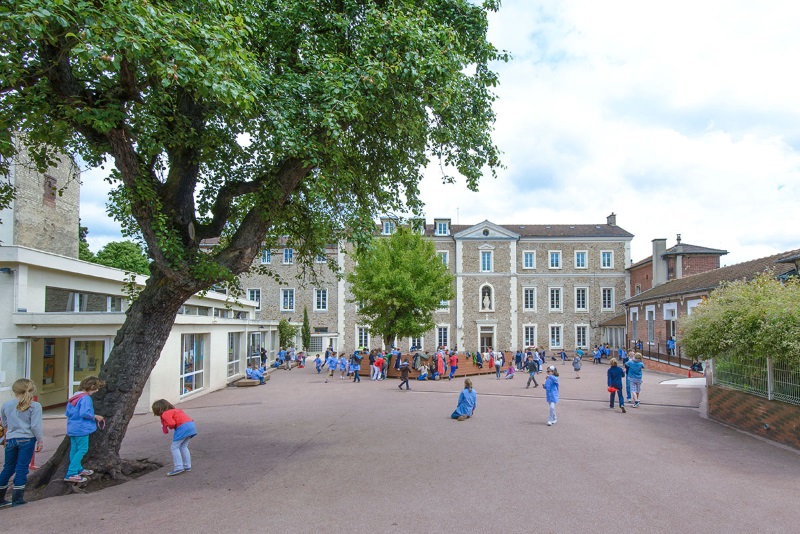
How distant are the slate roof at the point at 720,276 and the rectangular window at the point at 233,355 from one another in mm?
20035

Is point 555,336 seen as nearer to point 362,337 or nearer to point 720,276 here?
point 362,337

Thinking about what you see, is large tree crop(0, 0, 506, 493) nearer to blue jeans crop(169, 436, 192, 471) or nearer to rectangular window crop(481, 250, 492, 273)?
blue jeans crop(169, 436, 192, 471)

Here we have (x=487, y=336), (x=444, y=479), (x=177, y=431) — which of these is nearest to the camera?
(x=444, y=479)

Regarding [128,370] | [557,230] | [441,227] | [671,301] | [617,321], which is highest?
[441,227]

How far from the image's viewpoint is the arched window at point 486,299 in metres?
42.7

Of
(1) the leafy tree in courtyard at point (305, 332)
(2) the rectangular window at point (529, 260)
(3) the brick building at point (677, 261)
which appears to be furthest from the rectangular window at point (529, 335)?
(1) the leafy tree in courtyard at point (305, 332)

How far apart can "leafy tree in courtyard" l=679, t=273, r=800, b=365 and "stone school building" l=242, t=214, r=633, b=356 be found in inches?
1118

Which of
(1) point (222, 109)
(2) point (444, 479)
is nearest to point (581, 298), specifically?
(2) point (444, 479)

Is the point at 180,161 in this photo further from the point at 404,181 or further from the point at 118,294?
the point at 118,294

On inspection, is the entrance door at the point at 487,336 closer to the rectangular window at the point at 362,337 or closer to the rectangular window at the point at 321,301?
the rectangular window at the point at 362,337

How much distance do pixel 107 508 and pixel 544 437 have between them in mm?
7848

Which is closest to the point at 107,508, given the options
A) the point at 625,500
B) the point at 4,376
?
the point at 625,500

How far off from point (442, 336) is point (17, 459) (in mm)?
37162

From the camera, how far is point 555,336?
139 feet
